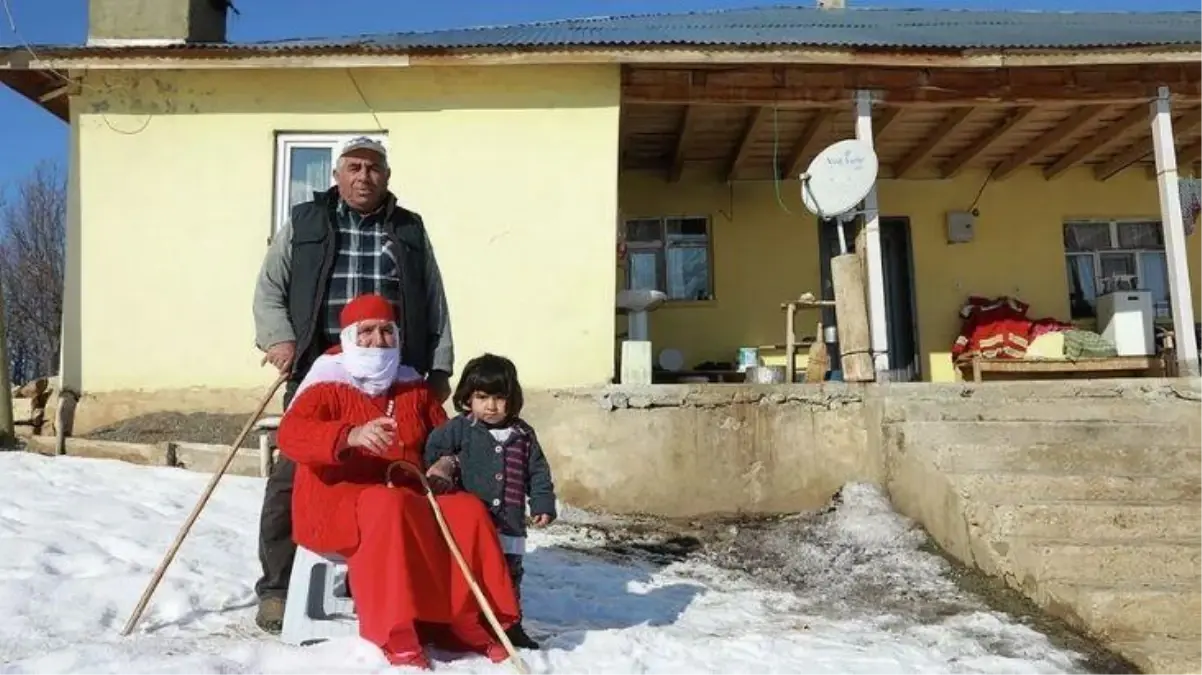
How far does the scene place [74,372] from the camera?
7.57m

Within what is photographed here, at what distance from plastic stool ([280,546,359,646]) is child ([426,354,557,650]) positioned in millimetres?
539

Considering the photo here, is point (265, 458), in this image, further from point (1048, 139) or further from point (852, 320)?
point (1048, 139)

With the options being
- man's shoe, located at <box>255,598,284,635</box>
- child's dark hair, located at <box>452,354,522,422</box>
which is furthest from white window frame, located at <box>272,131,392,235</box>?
man's shoe, located at <box>255,598,284,635</box>

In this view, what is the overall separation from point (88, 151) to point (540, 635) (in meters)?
6.26

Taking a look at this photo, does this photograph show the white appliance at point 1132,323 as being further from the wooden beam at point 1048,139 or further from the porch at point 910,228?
the wooden beam at point 1048,139

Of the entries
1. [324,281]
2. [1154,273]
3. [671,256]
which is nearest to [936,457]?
[324,281]

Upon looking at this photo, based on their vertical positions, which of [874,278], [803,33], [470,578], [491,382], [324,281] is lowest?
[470,578]

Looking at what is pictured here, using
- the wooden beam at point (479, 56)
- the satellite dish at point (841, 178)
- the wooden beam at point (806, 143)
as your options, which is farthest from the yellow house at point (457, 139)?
the satellite dish at point (841, 178)

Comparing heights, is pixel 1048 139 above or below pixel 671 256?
above

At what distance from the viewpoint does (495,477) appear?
351cm

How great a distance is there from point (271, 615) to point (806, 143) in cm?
754

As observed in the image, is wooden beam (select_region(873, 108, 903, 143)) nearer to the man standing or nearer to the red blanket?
the red blanket

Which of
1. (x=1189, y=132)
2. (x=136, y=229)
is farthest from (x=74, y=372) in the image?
(x=1189, y=132)

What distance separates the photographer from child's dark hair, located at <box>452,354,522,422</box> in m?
3.56
